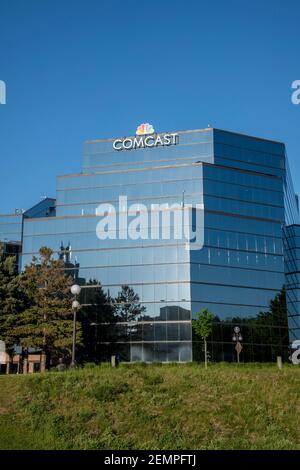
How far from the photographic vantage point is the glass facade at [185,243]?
195 ft

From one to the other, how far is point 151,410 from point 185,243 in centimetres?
4021

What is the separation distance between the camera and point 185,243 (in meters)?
60.8

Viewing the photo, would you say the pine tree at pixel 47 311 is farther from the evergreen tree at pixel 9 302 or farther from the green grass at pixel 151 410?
the green grass at pixel 151 410

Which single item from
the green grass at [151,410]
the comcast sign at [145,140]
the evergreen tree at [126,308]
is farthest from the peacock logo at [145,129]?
the green grass at [151,410]

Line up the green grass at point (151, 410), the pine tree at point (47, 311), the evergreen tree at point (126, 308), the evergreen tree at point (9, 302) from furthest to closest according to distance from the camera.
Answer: the evergreen tree at point (126, 308) < the evergreen tree at point (9, 302) < the pine tree at point (47, 311) < the green grass at point (151, 410)

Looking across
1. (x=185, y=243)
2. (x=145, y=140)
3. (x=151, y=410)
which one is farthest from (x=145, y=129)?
(x=151, y=410)

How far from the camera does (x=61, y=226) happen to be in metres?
65.1

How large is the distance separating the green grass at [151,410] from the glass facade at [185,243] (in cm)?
3338

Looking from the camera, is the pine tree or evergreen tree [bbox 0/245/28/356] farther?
evergreen tree [bbox 0/245/28/356]

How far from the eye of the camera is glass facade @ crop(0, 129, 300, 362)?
59438 millimetres

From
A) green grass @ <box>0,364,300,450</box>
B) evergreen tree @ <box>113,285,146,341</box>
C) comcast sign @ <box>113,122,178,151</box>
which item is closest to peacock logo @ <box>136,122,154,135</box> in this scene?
comcast sign @ <box>113,122,178,151</box>

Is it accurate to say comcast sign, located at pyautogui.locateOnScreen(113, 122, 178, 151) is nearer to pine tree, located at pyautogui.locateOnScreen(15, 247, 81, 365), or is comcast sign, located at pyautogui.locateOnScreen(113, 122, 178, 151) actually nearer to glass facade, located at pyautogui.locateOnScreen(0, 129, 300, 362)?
glass facade, located at pyautogui.locateOnScreen(0, 129, 300, 362)

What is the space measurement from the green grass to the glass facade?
3338 centimetres

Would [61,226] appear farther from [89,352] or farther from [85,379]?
[85,379]
